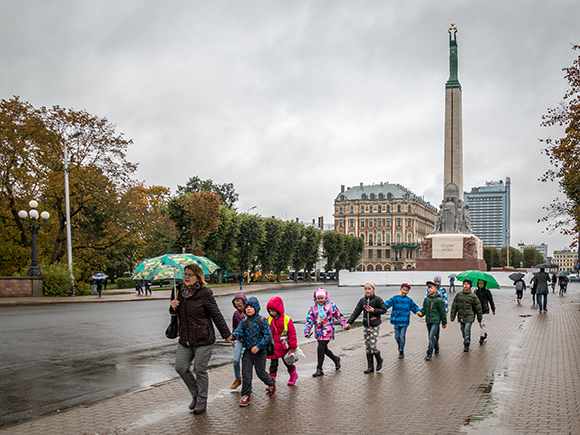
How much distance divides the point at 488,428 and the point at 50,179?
29302 mm

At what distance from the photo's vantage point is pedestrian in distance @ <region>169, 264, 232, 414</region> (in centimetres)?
633

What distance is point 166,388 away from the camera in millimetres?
7938

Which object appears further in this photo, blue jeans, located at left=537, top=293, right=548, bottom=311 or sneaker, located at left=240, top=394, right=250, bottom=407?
blue jeans, located at left=537, top=293, right=548, bottom=311

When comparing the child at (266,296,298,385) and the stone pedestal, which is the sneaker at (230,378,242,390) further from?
the stone pedestal

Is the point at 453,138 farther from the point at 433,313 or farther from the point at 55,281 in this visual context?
the point at 433,313

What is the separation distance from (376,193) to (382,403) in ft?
406

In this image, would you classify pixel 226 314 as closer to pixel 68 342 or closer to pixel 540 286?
pixel 68 342

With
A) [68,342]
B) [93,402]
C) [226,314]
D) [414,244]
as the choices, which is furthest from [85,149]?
[414,244]

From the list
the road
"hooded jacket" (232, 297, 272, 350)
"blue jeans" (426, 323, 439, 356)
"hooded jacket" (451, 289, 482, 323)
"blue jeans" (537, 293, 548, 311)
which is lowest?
"blue jeans" (537, 293, 548, 311)

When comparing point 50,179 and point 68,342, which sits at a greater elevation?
point 50,179

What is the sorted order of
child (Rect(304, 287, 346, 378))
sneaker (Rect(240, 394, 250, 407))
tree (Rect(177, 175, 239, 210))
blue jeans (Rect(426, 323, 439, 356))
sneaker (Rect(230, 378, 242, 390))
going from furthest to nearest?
tree (Rect(177, 175, 239, 210)), blue jeans (Rect(426, 323, 439, 356)), child (Rect(304, 287, 346, 378)), sneaker (Rect(230, 378, 242, 390)), sneaker (Rect(240, 394, 250, 407))

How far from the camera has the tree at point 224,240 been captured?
53.8 meters

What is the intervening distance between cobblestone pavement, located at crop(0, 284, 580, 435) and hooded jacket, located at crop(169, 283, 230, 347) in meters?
0.90

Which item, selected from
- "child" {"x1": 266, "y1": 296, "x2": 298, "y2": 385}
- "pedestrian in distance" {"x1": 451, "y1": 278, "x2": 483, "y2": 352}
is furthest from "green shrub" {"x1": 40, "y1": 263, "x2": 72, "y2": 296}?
"child" {"x1": 266, "y1": 296, "x2": 298, "y2": 385}
